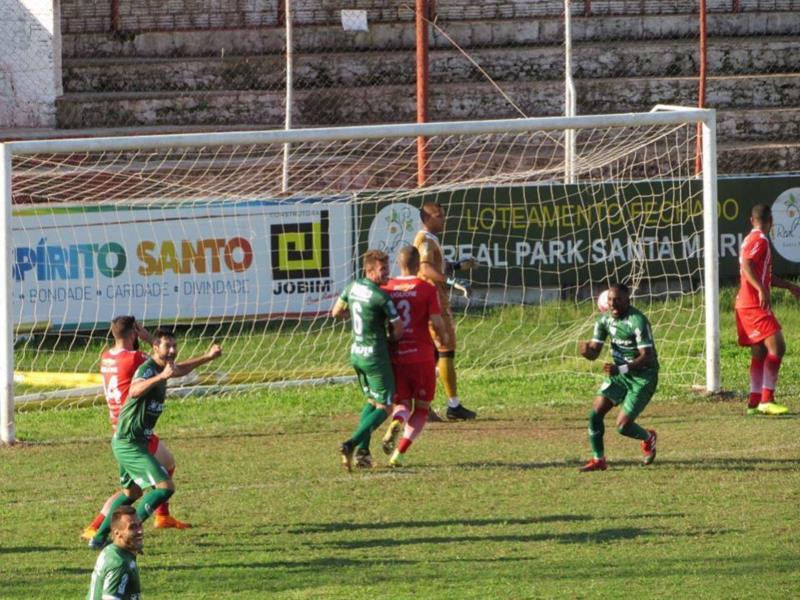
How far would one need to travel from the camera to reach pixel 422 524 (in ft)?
32.8

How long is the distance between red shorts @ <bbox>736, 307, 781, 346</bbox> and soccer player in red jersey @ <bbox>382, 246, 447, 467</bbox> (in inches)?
139

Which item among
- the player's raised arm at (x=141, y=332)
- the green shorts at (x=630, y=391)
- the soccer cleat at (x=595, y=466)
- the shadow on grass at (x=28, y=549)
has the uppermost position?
the player's raised arm at (x=141, y=332)

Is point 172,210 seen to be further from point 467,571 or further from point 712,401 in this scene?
point 467,571

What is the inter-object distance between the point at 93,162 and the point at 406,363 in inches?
399

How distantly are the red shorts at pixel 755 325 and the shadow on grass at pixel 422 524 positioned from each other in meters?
4.33

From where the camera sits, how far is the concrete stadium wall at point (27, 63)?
77.4ft

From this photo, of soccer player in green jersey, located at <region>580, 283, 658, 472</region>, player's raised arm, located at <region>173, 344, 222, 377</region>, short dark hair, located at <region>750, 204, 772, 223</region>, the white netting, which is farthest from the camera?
the white netting

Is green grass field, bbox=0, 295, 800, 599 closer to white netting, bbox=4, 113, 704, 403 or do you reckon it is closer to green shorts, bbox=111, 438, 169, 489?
green shorts, bbox=111, 438, 169, 489

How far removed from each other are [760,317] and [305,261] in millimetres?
5941

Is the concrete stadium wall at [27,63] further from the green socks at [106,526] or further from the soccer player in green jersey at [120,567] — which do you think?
the soccer player in green jersey at [120,567]

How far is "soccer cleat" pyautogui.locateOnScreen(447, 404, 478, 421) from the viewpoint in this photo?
548 inches

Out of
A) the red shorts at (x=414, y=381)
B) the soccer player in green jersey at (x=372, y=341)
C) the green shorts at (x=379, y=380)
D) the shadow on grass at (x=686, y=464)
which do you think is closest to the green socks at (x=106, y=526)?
the soccer player in green jersey at (x=372, y=341)

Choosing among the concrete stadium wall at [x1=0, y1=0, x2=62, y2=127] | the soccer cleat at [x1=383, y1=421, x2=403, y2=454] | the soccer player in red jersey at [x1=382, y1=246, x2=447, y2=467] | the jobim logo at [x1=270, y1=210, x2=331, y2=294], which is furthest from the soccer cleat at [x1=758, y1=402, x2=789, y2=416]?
the concrete stadium wall at [x1=0, y1=0, x2=62, y2=127]

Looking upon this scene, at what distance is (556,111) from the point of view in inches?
939
